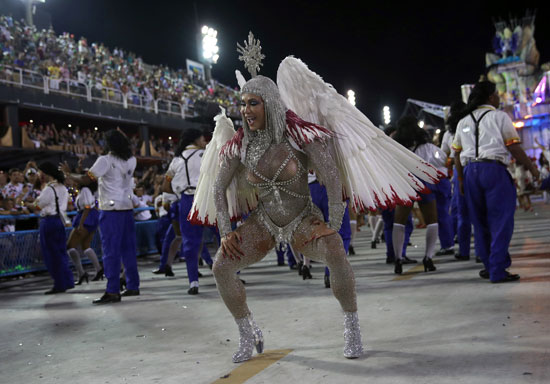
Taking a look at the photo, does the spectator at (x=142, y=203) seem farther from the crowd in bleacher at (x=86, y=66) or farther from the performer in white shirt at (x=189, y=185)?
the performer in white shirt at (x=189, y=185)

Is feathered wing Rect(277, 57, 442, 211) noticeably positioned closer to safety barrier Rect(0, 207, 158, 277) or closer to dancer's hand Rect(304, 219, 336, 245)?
dancer's hand Rect(304, 219, 336, 245)

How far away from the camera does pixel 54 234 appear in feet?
25.0

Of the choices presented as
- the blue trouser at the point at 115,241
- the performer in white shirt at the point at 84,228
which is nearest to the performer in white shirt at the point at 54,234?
the performer in white shirt at the point at 84,228

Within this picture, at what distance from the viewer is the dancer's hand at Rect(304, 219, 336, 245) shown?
10.3ft

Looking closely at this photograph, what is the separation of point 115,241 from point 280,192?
136 inches

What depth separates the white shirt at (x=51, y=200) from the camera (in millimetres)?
7453

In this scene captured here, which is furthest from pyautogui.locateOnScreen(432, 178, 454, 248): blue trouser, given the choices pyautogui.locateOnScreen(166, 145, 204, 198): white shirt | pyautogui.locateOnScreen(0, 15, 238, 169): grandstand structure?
pyautogui.locateOnScreen(0, 15, 238, 169): grandstand structure

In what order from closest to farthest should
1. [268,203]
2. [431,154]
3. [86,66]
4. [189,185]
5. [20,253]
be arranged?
[268,203] < [189,185] < [431,154] < [20,253] < [86,66]

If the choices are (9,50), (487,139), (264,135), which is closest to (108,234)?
(264,135)

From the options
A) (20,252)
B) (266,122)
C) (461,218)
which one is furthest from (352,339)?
(20,252)

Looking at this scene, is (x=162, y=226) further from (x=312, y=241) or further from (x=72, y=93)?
(x=72, y=93)

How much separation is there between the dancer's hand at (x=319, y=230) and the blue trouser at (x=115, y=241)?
141 inches

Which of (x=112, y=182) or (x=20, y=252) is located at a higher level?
(x=112, y=182)

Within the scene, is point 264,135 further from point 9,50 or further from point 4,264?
point 9,50
